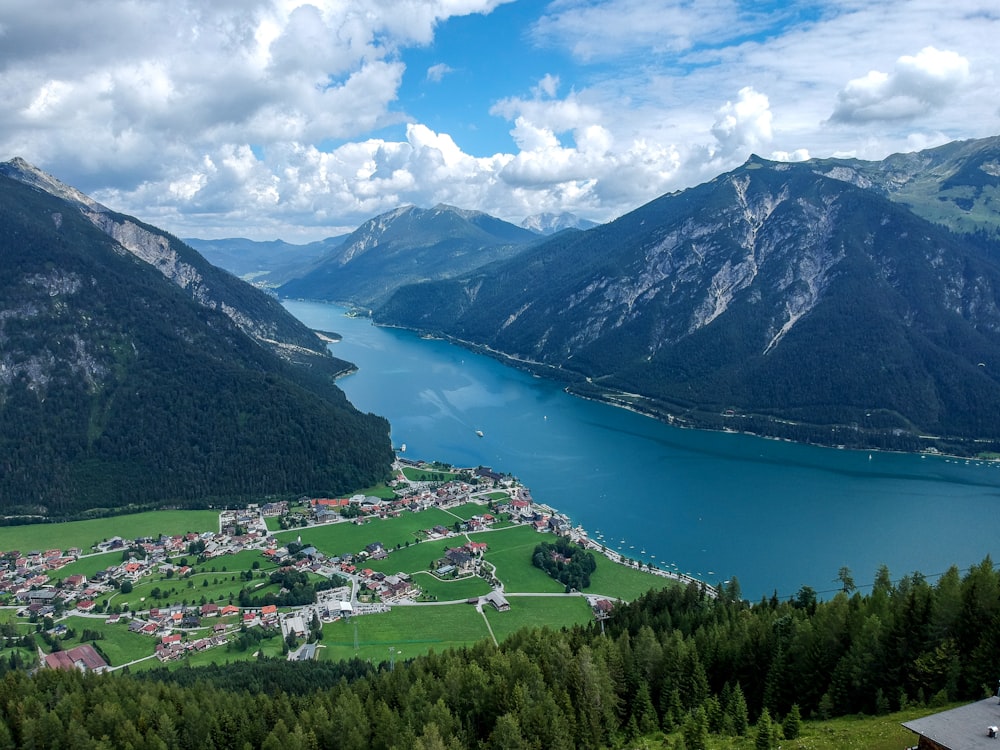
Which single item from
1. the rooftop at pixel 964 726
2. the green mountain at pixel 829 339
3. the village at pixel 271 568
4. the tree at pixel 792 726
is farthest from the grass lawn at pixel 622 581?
the green mountain at pixel 829 339

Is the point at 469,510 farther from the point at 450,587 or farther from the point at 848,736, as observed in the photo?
the point at 848,736

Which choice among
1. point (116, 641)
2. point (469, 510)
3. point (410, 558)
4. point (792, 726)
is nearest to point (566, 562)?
point (410, 558)

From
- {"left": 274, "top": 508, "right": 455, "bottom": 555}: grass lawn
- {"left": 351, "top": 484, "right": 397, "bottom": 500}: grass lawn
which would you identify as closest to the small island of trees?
{"left": 274, "top": 508, "right": 455, "bottom": 555}: grass lawn

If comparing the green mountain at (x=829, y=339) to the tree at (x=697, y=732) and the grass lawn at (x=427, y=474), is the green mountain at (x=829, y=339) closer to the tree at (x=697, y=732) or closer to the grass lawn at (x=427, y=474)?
the grass lawn at (x=427, y=474)

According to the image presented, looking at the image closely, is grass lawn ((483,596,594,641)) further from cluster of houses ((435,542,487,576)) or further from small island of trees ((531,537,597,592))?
cluster of houses ((435,542,487,576))

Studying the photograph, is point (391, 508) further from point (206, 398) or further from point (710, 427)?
point (710, 427)

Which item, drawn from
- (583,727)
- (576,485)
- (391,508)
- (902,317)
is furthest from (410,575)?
(902,317)
